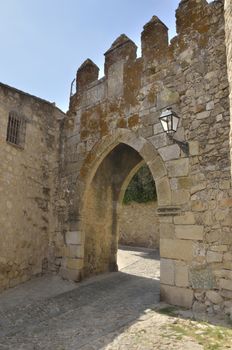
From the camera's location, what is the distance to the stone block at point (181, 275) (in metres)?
4.25

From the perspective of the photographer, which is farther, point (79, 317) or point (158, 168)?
point (158, 168)

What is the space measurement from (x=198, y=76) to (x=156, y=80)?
84 centimetres

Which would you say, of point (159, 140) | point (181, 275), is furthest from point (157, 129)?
point (181, 275)

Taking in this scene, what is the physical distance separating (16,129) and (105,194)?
7.89 ft

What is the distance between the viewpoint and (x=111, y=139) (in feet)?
19.2

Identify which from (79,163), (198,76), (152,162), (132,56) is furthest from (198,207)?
(132,56)

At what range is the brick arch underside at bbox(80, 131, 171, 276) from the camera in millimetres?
5855

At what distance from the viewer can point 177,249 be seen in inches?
174

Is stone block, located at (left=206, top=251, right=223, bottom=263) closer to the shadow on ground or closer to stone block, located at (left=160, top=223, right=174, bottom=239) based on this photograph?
stone block, located at (left=160, top=223, right=174, bottom=239)

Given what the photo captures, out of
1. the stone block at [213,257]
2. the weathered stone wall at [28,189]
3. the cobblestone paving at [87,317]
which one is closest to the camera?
the cobblestone paving at [87,317]

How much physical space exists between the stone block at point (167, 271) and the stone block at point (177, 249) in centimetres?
8

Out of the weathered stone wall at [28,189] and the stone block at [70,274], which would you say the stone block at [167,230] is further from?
the weathered stone wall at [28,189]

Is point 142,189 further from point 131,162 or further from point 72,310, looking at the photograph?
point 72,310

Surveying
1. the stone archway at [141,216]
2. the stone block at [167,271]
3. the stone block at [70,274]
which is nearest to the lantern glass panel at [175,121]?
the stone block at [167,271]
